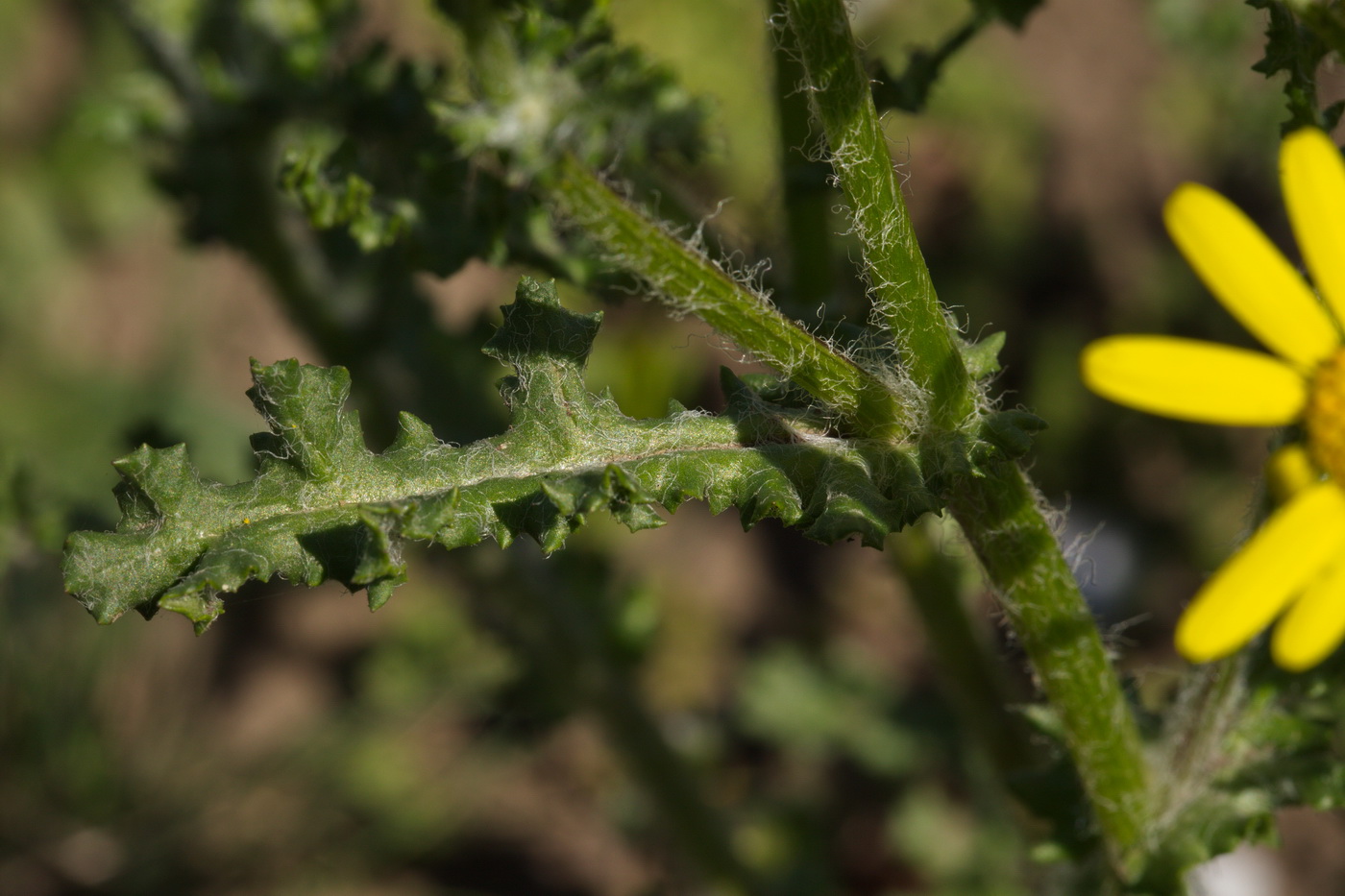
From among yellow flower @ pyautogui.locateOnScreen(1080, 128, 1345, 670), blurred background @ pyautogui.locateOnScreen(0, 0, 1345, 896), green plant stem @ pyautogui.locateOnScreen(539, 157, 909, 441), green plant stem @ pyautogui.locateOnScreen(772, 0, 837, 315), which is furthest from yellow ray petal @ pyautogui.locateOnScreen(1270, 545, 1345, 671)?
blurred background @ pyautogui.locateOnScreen(0, 0, 1345, 896)

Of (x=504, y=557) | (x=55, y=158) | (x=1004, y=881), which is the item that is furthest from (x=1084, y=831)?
(x=55, y=158)

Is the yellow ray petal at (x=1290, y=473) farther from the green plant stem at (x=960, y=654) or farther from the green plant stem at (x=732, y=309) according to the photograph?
the green plant stem at (x=960, y=654)

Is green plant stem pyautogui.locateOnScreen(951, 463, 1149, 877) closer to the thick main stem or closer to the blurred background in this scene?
the thick main stem

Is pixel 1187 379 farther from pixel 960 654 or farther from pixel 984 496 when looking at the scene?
pixel 960 654

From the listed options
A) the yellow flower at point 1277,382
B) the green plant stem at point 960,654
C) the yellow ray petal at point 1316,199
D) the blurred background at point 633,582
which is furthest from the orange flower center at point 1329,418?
the blurred background at point 633,582

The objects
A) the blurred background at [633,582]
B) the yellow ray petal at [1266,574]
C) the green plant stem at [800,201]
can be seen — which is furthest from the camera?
the blurred background at [633,582]

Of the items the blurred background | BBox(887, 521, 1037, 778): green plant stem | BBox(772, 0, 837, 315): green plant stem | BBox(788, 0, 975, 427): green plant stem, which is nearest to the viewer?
BBox(788, 0, 975, 427): green plant stem
